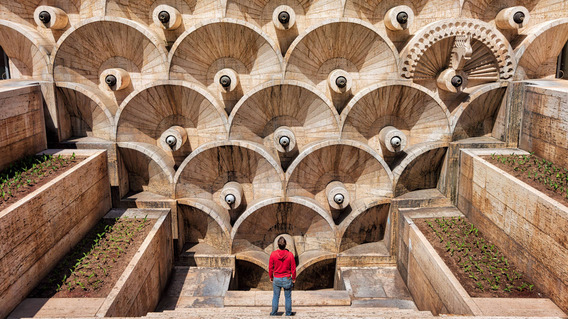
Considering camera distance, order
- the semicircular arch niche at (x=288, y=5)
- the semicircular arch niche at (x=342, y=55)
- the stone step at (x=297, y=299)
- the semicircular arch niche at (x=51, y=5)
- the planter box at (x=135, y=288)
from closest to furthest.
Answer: the planter box at (x=135, y=288)
the stone step at (x=297, y=299)
the semicircular arch niche at (x=342, y=55)
the semicircular arch niche at (x=288, y=5)
the semicircular arch niche at (x=51, y=5)

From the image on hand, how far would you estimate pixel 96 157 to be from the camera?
11.3 m

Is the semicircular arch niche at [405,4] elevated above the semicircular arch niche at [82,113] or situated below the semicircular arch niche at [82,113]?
above

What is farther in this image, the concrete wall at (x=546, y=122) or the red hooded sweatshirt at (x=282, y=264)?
the concrete wall at (x=546, y=122)

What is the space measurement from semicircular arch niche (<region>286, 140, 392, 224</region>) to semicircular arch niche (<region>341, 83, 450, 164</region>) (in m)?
0.64

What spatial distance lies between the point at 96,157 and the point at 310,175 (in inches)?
234

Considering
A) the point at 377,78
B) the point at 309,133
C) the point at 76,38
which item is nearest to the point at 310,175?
the point at 309,133

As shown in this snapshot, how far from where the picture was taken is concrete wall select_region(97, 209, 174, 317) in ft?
26.4

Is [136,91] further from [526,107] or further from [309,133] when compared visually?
[526,107]

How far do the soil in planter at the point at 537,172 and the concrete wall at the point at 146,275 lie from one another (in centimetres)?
862

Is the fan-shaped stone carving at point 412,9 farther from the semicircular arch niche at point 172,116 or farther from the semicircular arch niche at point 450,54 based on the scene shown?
the semicircular arch niche at point 172,116

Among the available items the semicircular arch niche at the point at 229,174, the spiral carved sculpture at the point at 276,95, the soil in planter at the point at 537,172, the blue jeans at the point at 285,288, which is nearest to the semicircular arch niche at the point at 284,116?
the spiral carved sculpture at the point at 276,95

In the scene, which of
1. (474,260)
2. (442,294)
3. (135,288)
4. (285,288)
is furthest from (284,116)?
(442,294)

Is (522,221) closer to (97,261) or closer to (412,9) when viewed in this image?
(412,9)

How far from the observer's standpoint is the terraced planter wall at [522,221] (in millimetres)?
Answer: 7547
